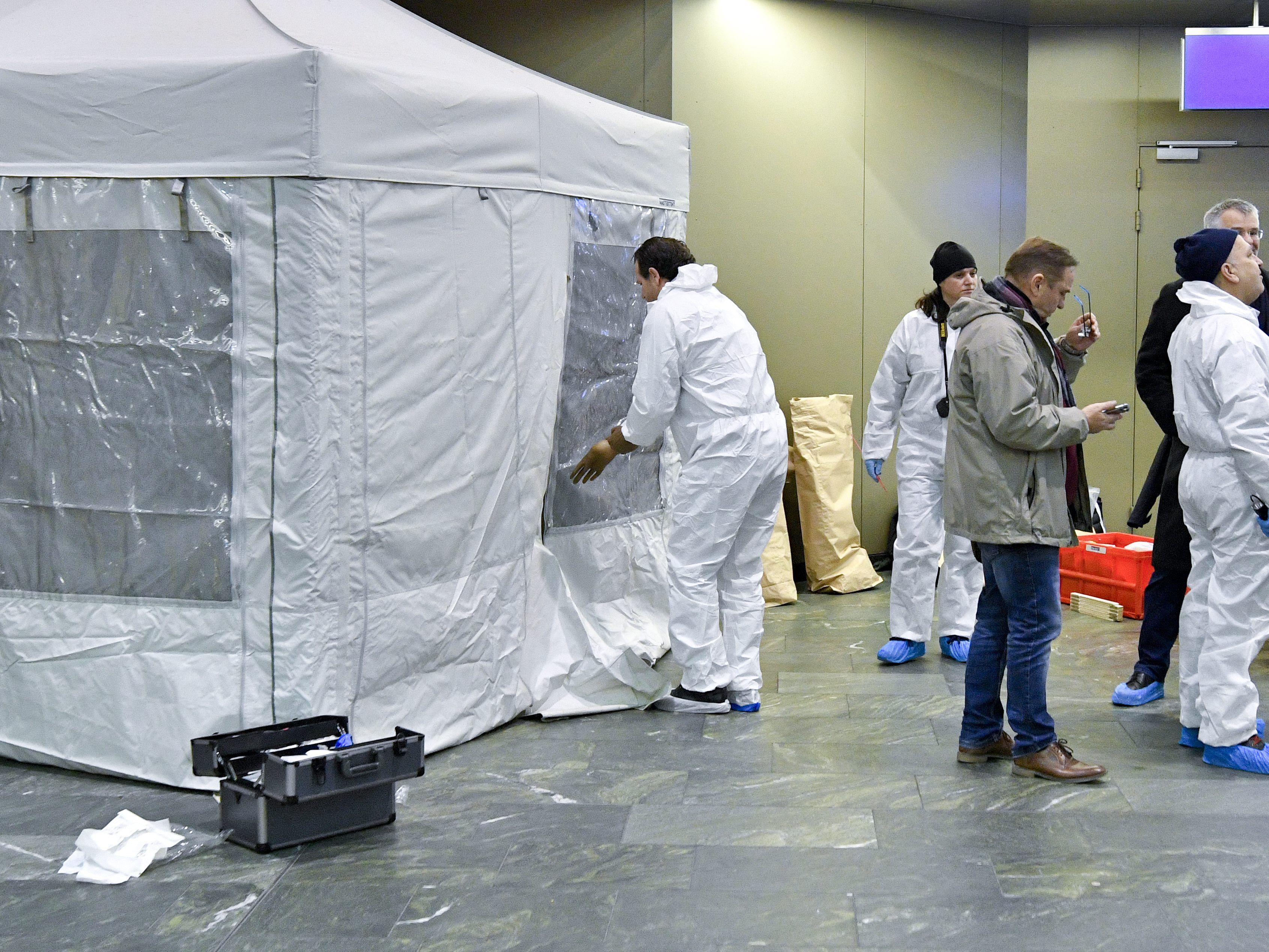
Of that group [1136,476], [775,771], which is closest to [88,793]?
[775,771]

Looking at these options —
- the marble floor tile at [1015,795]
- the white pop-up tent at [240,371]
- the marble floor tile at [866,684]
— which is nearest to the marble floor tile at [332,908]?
the white pop-up tent at [240,371]

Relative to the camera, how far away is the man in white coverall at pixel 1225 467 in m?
3.12

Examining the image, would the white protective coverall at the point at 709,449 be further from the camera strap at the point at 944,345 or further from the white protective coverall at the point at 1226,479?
the white protective coverall at the point at 1226,479

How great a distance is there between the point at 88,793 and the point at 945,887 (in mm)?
2064

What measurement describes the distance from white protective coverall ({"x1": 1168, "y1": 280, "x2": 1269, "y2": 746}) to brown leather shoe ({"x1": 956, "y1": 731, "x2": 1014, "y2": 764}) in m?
0.48

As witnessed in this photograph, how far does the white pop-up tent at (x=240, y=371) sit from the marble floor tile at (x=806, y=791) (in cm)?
76

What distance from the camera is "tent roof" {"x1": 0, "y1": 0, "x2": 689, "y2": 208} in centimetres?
310

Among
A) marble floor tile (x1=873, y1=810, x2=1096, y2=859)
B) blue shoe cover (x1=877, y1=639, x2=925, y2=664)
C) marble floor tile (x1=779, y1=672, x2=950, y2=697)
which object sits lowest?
marble floor tile (x1=779, y1=672, x2=950, y2=697)

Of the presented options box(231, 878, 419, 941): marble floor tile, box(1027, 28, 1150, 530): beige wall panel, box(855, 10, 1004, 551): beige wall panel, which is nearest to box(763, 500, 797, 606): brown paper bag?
box(855, 10, 1004, 551): beige wall panel

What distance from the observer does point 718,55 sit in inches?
234

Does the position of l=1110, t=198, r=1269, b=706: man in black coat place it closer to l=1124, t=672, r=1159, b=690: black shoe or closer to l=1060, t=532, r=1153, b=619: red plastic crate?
l=1124, t=672, r=1159, b=690: black shoe

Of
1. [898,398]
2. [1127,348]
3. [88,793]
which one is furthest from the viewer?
[1127,348]

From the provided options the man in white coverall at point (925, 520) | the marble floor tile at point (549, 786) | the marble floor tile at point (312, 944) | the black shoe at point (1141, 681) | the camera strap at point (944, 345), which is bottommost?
the marble floor tile at point (312, 944)

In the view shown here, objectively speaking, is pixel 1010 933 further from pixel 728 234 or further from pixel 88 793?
pixel 728 234
